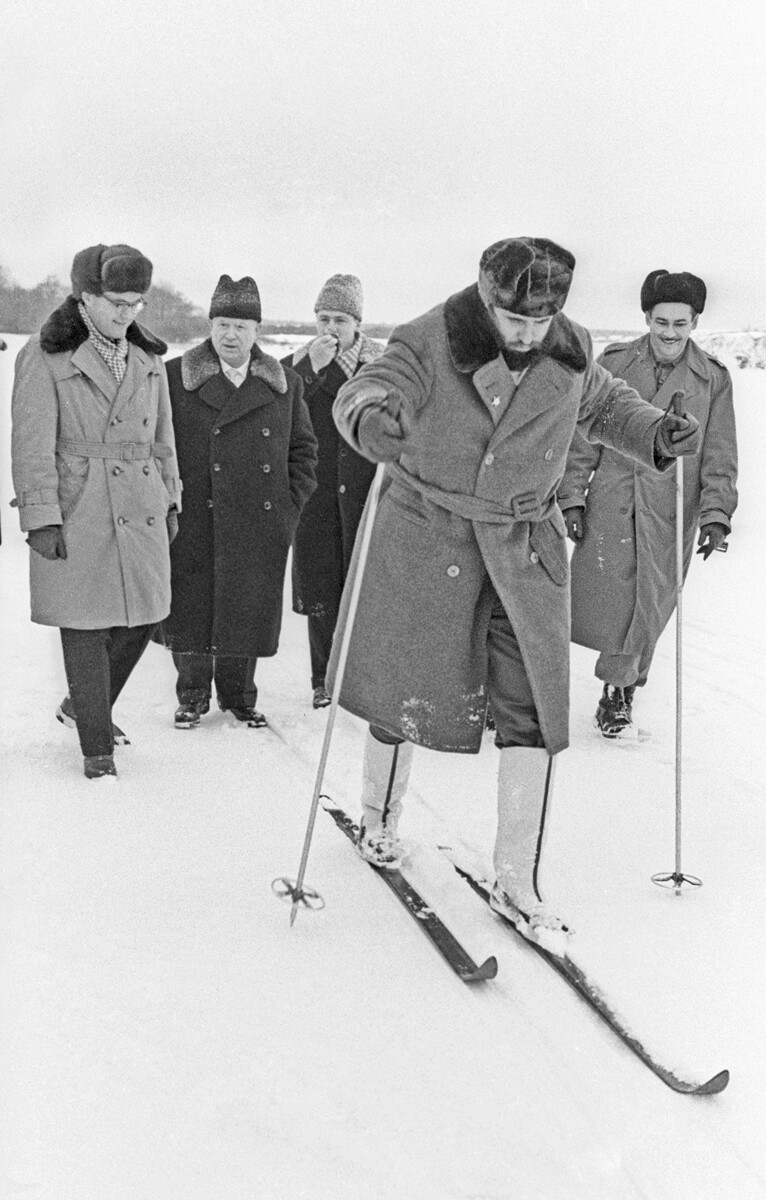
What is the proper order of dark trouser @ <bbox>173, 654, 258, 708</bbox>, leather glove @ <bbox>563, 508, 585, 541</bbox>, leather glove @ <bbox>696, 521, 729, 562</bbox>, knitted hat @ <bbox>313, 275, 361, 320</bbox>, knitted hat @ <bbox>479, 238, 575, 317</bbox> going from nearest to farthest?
knitted hat @ <bbox>479, 238, 575, 317</bbox> < leather glove @ <bbox>696, 521, 729, 562</bbox> < leather glove @ <bbox>563, 508, 585, 541</bbox> < dark trouser @ <bbox>173, 654, 258, 708</bbox> < knitted hat @ <bbox>313, 275, 361, 320</bbox>

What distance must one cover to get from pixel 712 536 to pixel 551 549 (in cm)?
145

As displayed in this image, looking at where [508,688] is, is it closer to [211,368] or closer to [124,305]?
[124,305]

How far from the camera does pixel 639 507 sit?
398 centimetres

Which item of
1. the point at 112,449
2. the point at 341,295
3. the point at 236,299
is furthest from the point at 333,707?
the point at 341,295

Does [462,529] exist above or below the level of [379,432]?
below

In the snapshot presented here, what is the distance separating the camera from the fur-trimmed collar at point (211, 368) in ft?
13.3

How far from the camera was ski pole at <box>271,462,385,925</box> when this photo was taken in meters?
2.46

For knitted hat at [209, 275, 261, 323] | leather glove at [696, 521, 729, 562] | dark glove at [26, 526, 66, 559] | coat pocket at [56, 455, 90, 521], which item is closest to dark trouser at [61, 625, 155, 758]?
dark glove at [26, 526, 66, 559]

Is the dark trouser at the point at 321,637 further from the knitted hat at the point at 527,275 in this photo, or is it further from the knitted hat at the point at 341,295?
the knitted hat at the point at 527,275

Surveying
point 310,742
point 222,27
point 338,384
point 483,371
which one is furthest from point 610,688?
point 222,27

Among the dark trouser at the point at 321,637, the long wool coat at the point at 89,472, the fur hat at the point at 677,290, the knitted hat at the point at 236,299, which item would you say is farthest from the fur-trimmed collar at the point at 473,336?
the dark trouser at the point at 321,637

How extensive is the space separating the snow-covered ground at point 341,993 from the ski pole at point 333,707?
0.05m

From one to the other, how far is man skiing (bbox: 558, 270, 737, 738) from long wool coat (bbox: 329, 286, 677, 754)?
1467 mm

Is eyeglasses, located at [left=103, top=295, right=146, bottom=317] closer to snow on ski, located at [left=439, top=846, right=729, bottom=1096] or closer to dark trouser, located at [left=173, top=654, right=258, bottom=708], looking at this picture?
dark trouser, located at [left=173, top=654, right=258, bottom=708]
